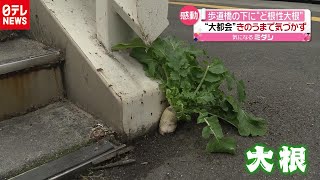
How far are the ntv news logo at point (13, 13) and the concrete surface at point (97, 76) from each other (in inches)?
3.2

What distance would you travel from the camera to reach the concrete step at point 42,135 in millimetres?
2189

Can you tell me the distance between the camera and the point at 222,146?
93.0 inches

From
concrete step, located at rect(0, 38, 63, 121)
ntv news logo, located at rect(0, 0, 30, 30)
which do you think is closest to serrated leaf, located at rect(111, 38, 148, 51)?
concrete step, located at rect(0, 38, 63, 121)

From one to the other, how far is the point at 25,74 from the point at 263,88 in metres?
1.97

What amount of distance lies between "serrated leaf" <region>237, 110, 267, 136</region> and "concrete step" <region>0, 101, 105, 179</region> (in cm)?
97

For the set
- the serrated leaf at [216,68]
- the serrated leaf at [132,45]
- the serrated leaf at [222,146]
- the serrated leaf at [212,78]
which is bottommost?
the serrated leaf at [222,146]

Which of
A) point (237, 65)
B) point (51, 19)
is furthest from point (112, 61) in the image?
point (237, 65)

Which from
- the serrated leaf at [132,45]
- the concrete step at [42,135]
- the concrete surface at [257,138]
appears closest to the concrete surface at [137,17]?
the serrated leaf at [132,45]

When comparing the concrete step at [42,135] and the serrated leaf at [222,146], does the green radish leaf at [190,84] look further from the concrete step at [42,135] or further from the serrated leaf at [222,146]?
the concrete step at [42,135]

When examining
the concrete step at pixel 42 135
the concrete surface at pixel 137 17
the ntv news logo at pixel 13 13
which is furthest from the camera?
the ntv news logo at pixel 13 13

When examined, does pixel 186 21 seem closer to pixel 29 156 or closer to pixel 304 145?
pixel 304 145

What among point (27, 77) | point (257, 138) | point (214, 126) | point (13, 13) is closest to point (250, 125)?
point (257, 138)

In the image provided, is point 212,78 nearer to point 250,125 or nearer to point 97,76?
point 250,125

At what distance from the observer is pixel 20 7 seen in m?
2.88
